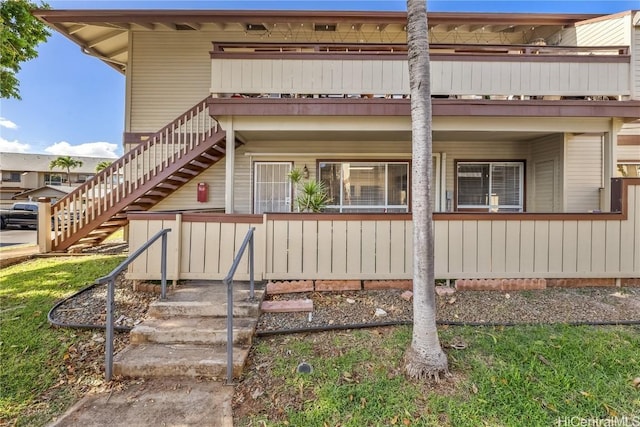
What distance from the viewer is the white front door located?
8164 millimetres

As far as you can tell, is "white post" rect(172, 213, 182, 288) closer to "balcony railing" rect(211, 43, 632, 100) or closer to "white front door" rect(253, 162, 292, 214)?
"balcony railing" rect(211, 43, 632, 100)

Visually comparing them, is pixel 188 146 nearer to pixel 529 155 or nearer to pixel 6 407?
pixel 6 407

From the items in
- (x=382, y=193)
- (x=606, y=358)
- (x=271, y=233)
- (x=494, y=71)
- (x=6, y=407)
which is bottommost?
(x=6, y=407)

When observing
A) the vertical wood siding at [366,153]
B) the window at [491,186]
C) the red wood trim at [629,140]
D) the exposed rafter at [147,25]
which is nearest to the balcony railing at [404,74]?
the vertical wood siding at [366,153]

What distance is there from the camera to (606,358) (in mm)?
2992

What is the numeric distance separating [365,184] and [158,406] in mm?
6586

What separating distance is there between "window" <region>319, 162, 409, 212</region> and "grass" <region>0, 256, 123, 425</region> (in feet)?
17.6

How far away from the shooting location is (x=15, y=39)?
23.2 ft

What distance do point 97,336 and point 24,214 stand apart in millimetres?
20821

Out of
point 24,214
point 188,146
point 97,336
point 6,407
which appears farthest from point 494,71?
point 24,214

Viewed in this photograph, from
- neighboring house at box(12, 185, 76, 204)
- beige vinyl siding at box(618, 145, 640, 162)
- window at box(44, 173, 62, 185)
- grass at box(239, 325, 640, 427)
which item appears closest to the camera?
grass at box(239, 325, 640, 427)

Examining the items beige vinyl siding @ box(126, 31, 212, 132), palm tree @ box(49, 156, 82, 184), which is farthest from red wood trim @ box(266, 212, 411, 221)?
palm tree @ box(49, 156, 82, 184)

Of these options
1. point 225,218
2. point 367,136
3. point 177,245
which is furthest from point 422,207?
point 367,136

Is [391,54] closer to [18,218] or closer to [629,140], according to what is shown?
[629,140]
